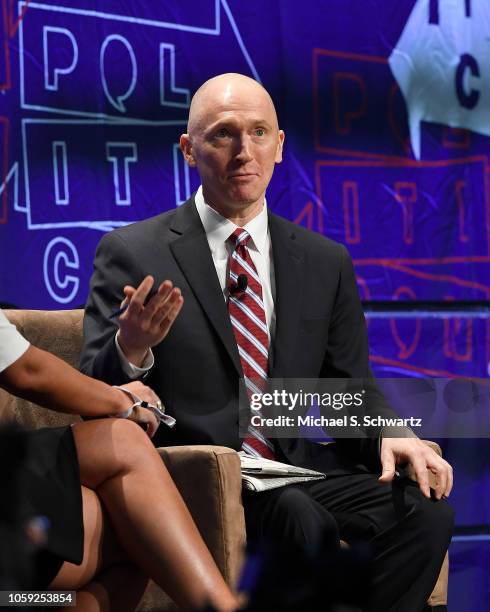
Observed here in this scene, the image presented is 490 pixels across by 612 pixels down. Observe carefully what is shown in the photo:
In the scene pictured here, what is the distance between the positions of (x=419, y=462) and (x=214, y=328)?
585 millimetres

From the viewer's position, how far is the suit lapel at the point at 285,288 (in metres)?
2.67

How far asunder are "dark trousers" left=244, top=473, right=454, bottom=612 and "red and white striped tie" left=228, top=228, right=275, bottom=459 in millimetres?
167

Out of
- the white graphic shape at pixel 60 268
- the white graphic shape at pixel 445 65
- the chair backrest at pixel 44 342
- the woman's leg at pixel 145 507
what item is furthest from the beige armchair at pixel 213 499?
the white graphic shape at pixel 445 65

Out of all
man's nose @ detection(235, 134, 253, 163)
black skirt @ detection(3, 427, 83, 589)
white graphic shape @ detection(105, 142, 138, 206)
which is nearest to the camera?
black skirt @ detection(3, 427, 83, 589)

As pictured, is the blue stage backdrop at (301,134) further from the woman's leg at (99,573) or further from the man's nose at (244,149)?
the woman's leg at (99,573)

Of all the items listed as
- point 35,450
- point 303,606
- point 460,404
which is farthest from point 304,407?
point 303,606

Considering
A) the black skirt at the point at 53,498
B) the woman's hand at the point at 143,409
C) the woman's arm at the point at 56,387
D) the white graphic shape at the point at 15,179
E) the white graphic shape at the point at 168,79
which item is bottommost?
the black skirt at the point at 53,498

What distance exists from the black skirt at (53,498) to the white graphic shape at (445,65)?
2113mm

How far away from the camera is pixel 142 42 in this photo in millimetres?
3449

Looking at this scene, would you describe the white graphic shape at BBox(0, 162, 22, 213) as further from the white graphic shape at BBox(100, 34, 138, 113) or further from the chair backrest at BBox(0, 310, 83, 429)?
the chair backrest at BBox(0, 310, 83, 429)

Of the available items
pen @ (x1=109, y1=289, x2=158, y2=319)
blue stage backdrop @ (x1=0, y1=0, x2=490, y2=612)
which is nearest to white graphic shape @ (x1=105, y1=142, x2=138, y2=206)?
blue stage backdrop @ (x1=0, y1=0, x2=490, y2=612)

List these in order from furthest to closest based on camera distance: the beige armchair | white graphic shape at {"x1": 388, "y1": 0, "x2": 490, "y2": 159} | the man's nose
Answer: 1. white graphic shape at {"x1": 388, "y1": 0, "x2": 490, "y2": 159}
2. the man's nose
3. the beige armchair

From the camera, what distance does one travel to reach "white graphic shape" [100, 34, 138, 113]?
3.40 metres

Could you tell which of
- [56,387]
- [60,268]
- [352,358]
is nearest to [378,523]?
[352,358]
